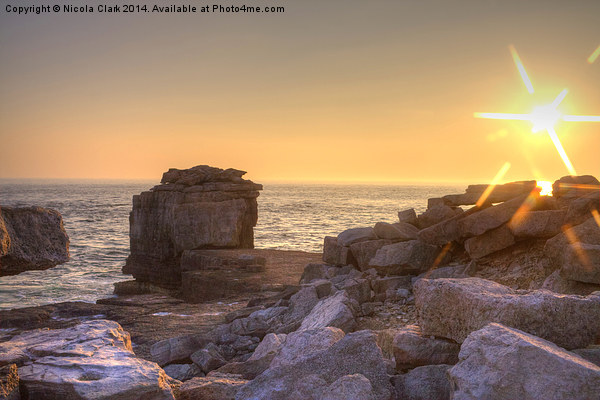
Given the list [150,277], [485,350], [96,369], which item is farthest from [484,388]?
[150,277]

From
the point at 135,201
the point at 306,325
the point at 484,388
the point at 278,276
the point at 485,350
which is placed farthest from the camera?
the point at 135,201

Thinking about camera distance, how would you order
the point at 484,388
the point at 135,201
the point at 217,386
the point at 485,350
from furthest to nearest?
the point at 135,201 < the point at 217,386 < the point at 485,350 < the point at 484,388

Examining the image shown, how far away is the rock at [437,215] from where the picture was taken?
10.3m

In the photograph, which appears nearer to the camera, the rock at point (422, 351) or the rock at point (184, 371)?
the rock at point (422, 351)

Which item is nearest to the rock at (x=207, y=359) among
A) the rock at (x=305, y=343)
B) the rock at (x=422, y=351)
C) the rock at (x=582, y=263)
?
the rock at (x=305, y=343)

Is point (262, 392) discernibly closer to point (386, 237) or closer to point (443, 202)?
point (386, 237)

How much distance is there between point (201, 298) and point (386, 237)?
7.67m

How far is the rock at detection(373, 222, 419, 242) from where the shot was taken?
10.5m

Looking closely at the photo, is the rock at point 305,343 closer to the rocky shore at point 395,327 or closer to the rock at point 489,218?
the rocky shore at point 395,327

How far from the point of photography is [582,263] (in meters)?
6.14

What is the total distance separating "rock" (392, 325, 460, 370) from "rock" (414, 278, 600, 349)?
12 cm

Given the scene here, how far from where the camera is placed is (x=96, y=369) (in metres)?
4.18

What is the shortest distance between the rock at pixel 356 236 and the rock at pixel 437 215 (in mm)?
1140

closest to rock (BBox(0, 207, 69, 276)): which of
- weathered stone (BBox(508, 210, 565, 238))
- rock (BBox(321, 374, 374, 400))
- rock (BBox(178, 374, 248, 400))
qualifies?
rock (BBox(178, 374, 248, 400))
